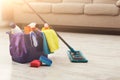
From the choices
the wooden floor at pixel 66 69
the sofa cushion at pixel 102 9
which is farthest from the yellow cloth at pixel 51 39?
the sofa cushion at pixel 102 9

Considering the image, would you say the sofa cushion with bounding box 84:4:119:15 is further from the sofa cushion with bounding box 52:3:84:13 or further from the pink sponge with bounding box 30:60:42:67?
the pink sponge with bounding box 30:60:42:67

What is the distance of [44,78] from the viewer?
1688 millimetres

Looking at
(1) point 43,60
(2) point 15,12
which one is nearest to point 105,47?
(1) point 43,60

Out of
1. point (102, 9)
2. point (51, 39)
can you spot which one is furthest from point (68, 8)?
point (51, 39)

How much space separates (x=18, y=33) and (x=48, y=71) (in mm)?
428

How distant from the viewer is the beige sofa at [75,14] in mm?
3896

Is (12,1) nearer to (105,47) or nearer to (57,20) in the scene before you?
(57,20)

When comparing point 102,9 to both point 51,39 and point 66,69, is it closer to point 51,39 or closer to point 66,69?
point 51,39

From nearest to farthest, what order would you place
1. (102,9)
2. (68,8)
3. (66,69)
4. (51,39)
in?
(66,69) < (51,39) < (102,9) < (68,8)

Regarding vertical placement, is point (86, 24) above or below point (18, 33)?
below

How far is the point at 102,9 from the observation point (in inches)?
153

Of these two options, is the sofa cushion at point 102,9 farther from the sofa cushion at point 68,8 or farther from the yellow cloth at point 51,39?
the yellow cloth at point 51,39

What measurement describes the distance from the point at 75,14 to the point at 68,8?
0.15 meters

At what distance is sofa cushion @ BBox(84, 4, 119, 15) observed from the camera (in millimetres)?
3848
